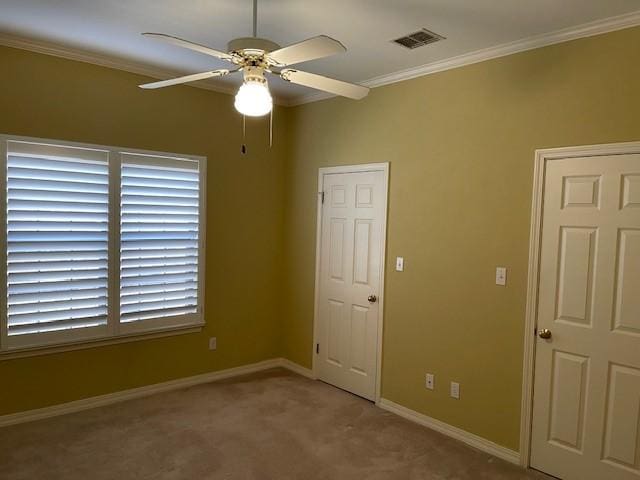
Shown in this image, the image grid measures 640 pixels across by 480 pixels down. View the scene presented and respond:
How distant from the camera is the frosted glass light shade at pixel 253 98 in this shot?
2.10 metres

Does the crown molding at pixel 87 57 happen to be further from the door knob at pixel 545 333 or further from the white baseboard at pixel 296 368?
the door knob at pixel 545 333

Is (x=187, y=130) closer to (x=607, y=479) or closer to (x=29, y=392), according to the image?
(x=29, y=392)

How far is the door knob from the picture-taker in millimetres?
2949

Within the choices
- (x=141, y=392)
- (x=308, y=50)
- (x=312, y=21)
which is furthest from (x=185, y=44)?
(x=141, y=392)

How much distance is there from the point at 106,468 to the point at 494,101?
11.5 ft

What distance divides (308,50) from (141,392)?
131 inches

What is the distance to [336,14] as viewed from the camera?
8.82 feet

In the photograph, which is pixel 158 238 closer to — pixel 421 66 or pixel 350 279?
pixel 350 279

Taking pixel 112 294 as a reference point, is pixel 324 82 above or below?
above

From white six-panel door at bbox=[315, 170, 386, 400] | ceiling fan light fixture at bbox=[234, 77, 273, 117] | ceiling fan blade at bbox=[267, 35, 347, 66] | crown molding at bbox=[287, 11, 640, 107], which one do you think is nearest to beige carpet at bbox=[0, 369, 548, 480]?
white six-panel door at bbox=[315, 170, 386, 400]

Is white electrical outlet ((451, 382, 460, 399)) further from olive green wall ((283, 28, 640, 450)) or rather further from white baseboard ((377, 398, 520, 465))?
white baseboard ((377, 398, 520, 465))

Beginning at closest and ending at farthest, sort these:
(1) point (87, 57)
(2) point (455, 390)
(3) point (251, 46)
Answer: (3) point (251, 46), (2) point (455, 390), (1) point (87, 57)

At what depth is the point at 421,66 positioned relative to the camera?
11.7 ft

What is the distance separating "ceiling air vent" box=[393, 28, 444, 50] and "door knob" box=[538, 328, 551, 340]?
201 centimetres
